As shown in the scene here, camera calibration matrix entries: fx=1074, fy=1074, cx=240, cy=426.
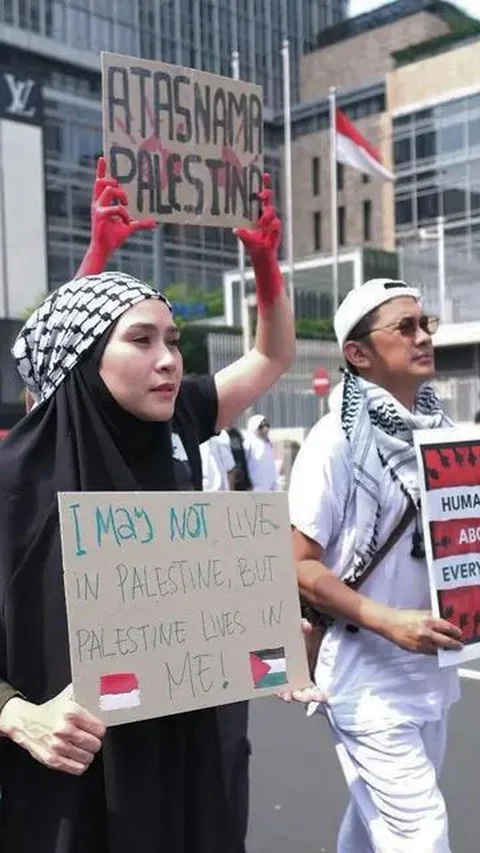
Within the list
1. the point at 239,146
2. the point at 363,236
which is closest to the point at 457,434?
the point at 239,146

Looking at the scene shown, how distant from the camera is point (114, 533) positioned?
1.90 meters

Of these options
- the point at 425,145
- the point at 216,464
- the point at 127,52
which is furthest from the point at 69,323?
the point at 127,52

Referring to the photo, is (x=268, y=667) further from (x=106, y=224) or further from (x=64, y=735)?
(x=106, y=224)

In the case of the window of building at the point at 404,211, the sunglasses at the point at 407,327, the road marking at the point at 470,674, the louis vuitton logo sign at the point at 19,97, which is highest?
the louis vuitton logo sign at the point at 19,97

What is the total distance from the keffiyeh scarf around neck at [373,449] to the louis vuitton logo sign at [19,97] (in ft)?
143

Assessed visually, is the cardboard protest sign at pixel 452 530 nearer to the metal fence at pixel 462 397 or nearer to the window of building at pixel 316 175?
the metal fence at pixel 462 397

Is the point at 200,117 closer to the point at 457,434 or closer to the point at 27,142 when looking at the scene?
the point at 457,434

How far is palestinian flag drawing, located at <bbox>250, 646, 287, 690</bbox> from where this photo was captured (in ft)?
6.82

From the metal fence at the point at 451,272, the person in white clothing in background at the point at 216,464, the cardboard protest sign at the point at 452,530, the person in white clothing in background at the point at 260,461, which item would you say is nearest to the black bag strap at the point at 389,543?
the cardboard protest sign at the point at 452,530

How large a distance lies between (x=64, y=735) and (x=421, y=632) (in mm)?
1134

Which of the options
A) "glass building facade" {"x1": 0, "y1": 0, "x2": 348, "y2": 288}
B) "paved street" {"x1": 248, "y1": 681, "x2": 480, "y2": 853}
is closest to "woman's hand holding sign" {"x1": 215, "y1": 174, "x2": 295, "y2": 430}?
"paved street" {"x1": 248, "y1": 681, "x2": 480, "y2": 853}

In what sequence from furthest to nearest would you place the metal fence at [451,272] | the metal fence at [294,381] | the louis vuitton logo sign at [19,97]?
the louis vuitton logo sign at [19,97] → the metal fence at [451,272] → the metal fence at [294,381]

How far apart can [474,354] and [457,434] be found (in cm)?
3661

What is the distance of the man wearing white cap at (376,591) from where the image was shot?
8.90 feet
